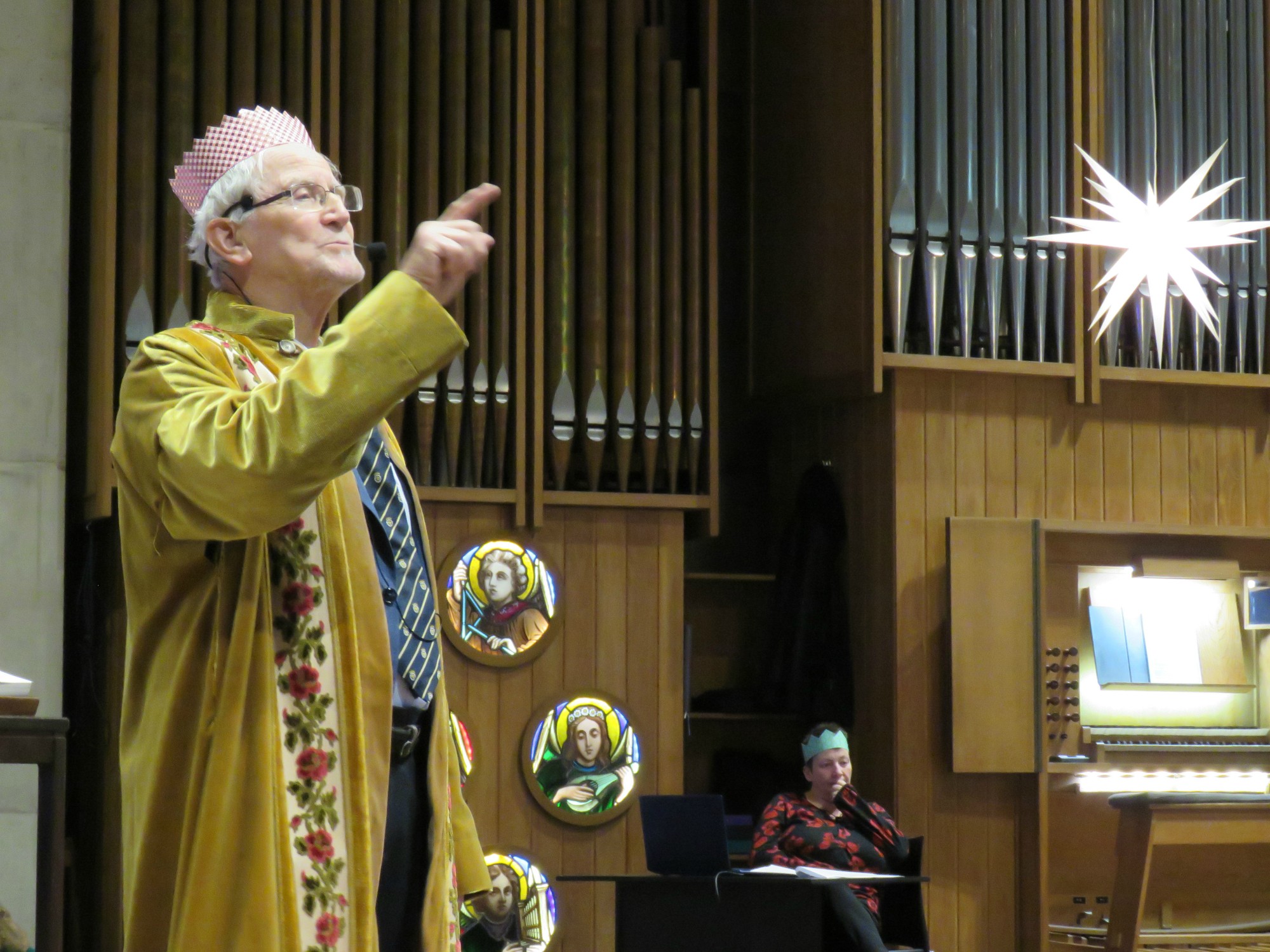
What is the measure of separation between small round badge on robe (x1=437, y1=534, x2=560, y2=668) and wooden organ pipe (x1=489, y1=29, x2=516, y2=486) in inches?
11.0

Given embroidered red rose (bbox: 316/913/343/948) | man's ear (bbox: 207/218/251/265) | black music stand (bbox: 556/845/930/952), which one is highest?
man's ear (bbox: 207/218/251/265)

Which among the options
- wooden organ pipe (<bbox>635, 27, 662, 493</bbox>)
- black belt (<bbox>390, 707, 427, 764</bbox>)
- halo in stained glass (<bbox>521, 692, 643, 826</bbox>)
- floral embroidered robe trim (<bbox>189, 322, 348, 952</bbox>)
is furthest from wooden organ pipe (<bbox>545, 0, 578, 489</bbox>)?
floral embroidered robe trim (<bbox>189, 322, 348, 952</bbox>)

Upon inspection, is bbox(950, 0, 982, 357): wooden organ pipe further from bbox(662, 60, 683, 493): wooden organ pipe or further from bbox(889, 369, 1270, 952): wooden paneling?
bbox(662, 60, 683, 493): wooden organ pipe

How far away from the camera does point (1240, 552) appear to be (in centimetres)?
752

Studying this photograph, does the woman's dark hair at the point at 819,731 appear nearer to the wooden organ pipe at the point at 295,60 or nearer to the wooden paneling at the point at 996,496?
the wooden paneling at the point at 996,496

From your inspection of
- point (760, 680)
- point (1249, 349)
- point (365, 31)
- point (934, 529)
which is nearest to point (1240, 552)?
point (1249, 349)

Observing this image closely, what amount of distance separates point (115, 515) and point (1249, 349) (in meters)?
4.55

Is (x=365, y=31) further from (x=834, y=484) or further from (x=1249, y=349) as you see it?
(x=1249, y=349)

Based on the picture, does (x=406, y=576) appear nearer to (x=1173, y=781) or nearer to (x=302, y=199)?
(x=302, y=199)

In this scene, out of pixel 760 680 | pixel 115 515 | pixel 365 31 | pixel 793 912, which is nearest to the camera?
pixel 793 912

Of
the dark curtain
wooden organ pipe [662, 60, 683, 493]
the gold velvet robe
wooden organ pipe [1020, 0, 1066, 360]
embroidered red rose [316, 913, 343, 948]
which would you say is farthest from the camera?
wooden organ pipe [1020, 0, 1066, 360]

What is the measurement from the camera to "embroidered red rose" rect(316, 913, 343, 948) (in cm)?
186

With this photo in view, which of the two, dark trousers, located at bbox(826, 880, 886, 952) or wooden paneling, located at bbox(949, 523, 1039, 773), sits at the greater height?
wooden paneling, located at bbox(949, 523, 1039, 773)

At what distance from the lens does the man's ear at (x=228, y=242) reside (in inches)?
86.7
